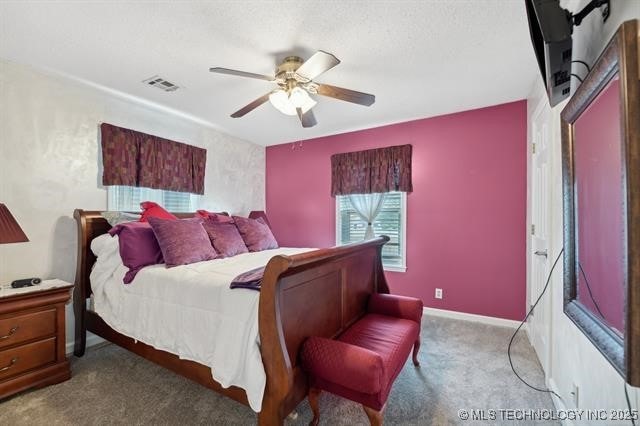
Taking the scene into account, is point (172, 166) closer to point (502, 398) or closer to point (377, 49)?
point (377, 49)

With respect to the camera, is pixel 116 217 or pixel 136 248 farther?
pixel 116 217

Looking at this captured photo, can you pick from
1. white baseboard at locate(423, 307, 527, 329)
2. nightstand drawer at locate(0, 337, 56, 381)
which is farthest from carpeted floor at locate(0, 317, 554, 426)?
white baseboard at locate(423, 307, 527, 329)

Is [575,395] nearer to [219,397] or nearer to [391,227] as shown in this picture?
[219,397]

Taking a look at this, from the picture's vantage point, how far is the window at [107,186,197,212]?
9.40 ft

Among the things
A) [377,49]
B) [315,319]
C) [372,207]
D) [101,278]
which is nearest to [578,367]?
[315,319]

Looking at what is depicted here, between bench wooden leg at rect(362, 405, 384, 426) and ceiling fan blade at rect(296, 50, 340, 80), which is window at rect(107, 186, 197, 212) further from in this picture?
bench wooden leg at rect(362, 405, 384, 426)

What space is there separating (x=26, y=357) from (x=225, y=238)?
158 centimetres

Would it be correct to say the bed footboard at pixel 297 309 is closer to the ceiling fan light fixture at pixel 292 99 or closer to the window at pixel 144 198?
the ceiling fan light fixture at pixel 292 99

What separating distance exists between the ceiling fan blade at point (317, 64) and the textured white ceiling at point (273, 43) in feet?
0.76

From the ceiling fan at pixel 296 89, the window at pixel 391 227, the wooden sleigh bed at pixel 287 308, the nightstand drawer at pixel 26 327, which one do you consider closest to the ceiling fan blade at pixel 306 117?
the ceiling fan at pixel 296 89

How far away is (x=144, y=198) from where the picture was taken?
3145 millimetres

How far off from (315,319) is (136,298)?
1.35 metres

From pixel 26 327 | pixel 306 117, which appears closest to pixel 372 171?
pixel 306 117

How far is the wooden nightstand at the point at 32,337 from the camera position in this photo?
1858 millimetres
